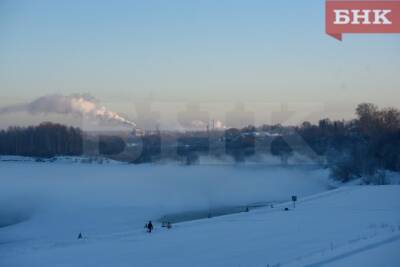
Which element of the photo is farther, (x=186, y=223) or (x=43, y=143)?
(x=43, y=143)

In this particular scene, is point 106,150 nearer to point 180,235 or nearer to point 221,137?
point 221,137

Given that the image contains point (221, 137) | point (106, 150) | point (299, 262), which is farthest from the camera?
point (221, 137)

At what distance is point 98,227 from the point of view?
1453 inches

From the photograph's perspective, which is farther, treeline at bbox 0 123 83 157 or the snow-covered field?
treeline at bbox 0 123 83 157

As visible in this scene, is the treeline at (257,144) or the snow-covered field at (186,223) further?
the treeline at (257,144)

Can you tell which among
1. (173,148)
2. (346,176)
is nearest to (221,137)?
(173,148)

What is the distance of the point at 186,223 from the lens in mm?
30938

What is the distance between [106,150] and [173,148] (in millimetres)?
11161

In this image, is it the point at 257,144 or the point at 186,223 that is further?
the point at 257,144

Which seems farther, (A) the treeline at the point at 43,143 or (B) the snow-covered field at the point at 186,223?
(A) the treeline at the point at 43,143

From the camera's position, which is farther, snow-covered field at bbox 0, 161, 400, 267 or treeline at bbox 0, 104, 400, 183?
treeline at bbox 0, 104, 400, 183

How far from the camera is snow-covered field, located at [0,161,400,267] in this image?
16734mm

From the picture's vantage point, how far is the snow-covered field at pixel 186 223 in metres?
16.7

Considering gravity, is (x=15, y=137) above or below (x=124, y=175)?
above
